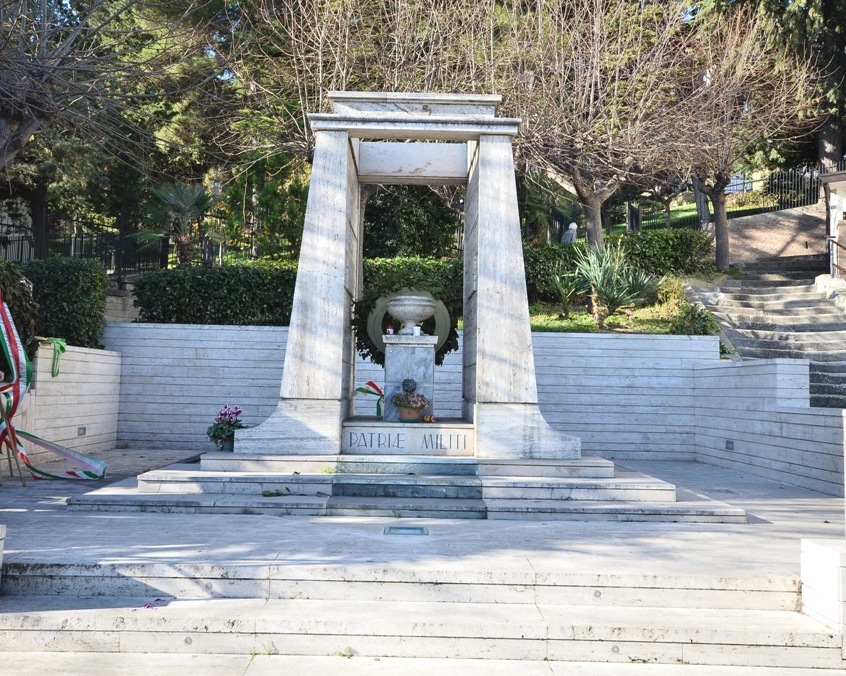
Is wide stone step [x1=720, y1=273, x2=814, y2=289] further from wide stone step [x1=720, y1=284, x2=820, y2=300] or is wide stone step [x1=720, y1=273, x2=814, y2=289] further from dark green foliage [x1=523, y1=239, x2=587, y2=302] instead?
dark green foliage [x1=523, y1=239, x2=587, y2=302]

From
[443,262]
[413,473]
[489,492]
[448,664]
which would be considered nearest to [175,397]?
[443,262]

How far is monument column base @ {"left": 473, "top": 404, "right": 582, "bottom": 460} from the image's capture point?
941cm

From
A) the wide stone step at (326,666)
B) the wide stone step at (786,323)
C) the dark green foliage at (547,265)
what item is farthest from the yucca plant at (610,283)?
the wide stone step at (326,666)

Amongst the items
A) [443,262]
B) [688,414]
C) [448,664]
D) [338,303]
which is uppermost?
[443,262]

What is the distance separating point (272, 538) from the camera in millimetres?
6379

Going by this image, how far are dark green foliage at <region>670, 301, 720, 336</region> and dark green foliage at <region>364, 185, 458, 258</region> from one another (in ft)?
24.0

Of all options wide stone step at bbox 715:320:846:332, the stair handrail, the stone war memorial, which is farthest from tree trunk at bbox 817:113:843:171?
the stone war memorial

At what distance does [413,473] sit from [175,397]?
7086 millimetres

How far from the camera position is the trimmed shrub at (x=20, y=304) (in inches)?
434

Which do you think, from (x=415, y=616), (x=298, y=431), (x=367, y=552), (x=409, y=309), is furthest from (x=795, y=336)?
(x=415, y=616)

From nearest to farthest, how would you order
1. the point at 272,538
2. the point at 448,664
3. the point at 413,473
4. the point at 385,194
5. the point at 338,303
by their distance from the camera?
the point at 448,664 → the point at 272,538 → the point at 413,473 → the point at 338,303 → the point at 385,194

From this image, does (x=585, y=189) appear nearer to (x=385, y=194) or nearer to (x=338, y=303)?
(x=385, y=194)

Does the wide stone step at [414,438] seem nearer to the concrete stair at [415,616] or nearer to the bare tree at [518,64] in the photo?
the concrete stair at [415,616]

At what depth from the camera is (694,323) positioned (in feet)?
49.3
